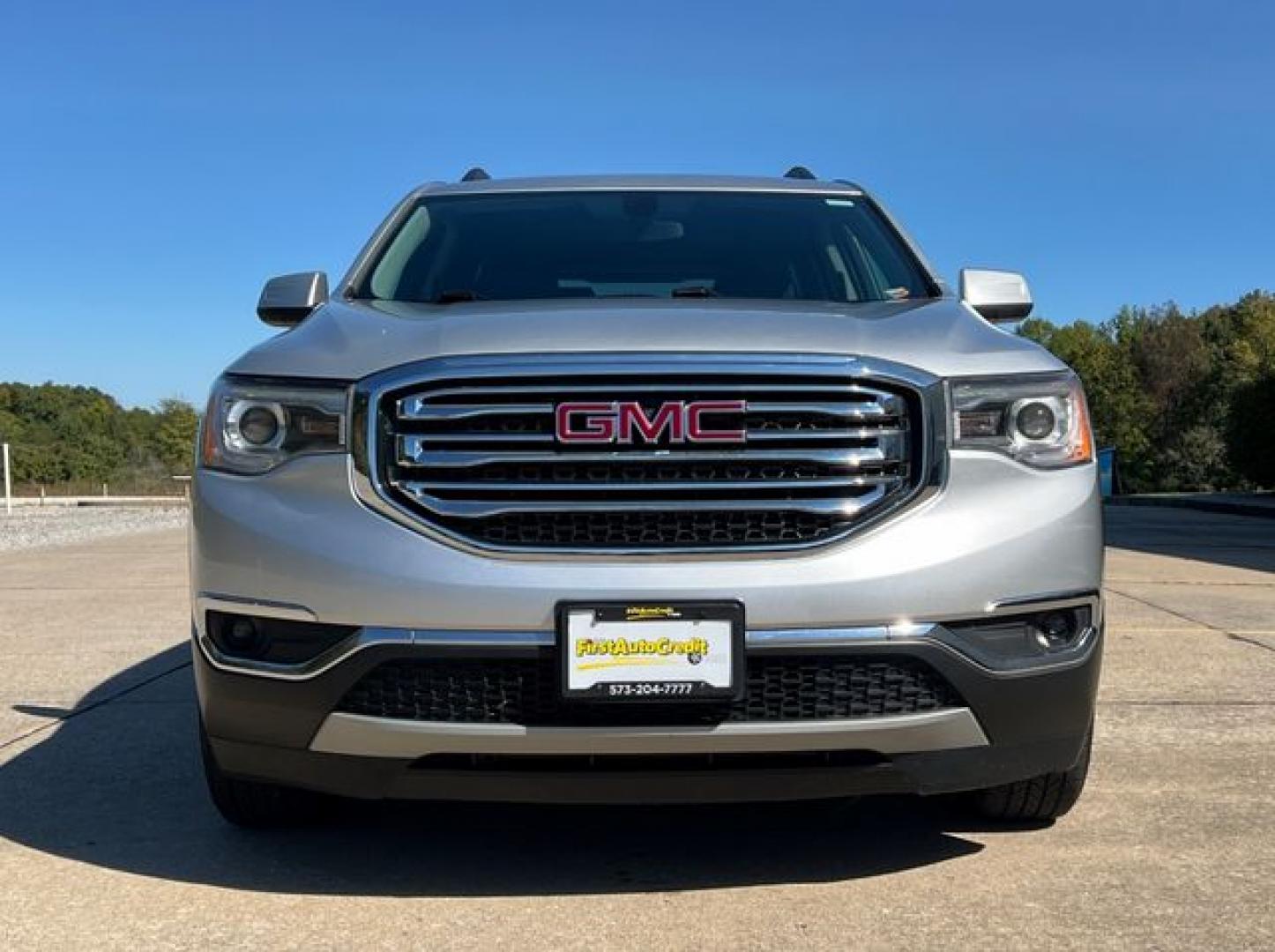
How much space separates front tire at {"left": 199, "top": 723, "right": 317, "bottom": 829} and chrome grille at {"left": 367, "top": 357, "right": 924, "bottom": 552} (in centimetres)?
101

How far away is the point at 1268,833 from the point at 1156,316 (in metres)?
82.5

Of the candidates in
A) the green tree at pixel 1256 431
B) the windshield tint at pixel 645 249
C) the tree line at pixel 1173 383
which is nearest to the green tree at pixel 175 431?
the tree line at pixel 1173 383

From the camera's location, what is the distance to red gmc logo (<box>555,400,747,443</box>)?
2816mm

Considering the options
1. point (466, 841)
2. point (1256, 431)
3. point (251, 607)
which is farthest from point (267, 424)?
point (1256, 431)

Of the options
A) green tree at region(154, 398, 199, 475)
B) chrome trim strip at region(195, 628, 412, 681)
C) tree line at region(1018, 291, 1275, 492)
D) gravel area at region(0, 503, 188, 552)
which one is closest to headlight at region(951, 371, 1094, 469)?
chrome trim strip at region(195, 628, 412, 681)

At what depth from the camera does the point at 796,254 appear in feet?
14.2

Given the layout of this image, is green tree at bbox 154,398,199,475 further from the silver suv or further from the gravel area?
the silver suv

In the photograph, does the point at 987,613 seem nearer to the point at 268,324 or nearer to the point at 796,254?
the point at 796,254

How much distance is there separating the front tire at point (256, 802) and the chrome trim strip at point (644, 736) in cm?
63

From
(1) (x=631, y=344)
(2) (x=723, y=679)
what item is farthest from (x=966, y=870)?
(1) (x=631, y=344)

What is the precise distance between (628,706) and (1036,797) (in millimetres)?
1297

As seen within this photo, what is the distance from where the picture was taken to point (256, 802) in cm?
338

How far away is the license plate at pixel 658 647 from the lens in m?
2.68

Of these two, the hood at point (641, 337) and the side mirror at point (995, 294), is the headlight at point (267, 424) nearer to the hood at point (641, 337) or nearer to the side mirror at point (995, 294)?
the hood at point (641, 337)
